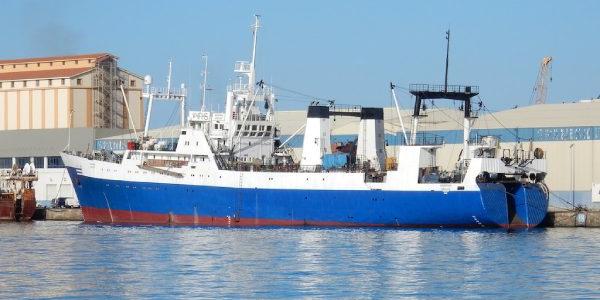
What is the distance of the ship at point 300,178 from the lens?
62.6 meters

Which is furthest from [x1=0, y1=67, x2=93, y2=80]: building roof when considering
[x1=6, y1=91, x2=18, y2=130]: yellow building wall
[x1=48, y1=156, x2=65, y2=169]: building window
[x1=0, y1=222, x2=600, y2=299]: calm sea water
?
[x1=0, y1=222, x2=600, y2=299]: calm sea water

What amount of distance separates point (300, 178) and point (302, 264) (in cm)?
2030

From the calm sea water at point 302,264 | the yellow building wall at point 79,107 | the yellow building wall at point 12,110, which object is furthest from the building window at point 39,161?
the calm sea water at point 302,264

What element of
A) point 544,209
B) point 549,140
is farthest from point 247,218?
point 549,140

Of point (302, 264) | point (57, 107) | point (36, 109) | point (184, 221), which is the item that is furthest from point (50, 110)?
point (302, 264)

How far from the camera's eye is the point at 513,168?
63.7 m

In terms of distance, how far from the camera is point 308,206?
6481 cm

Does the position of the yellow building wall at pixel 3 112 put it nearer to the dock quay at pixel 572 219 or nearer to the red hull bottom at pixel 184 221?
the red hull bottom at pixel 184 221

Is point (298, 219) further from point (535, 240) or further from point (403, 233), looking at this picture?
point (535, 240)

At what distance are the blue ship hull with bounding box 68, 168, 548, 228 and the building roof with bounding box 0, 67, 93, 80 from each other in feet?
84.0

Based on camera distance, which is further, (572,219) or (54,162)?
(54,162)

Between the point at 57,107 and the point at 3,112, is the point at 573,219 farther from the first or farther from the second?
the point at 3,112

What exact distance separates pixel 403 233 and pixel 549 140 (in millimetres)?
18694

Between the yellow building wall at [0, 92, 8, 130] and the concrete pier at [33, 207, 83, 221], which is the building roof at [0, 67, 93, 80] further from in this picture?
the concrete pier at [33, 207, 83, 221]
